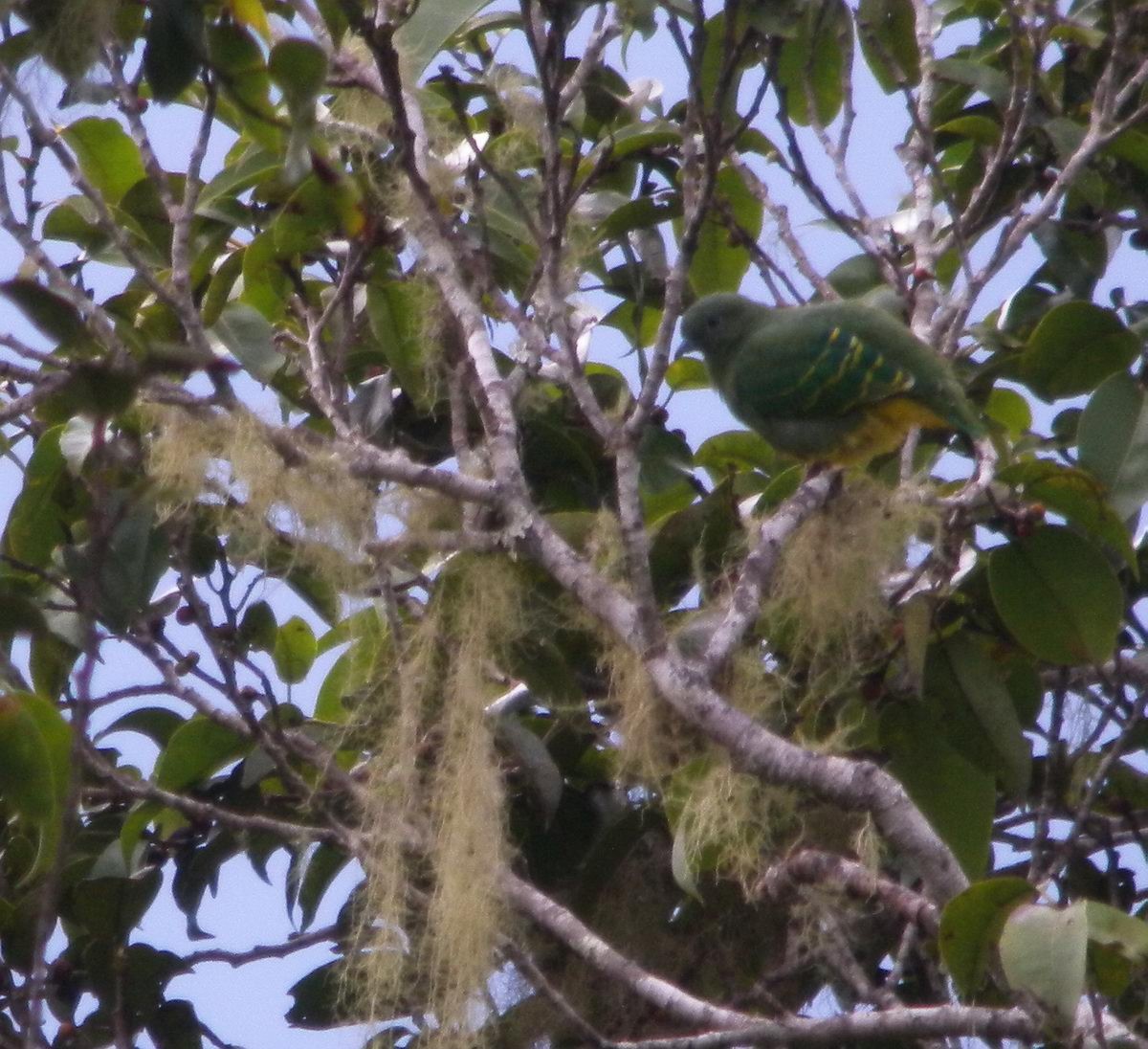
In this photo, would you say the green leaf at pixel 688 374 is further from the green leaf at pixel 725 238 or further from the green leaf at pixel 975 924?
the green leaf at pixel 975 924

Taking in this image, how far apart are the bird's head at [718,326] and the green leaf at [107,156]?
3.92 feet

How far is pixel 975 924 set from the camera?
1.81 meters

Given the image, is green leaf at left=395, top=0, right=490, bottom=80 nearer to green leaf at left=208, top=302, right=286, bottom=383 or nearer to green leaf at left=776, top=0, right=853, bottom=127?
green leaf at left=208, top=302, right=286, bottom=383

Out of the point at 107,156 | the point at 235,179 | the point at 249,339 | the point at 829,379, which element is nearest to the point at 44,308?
the point at 249,339

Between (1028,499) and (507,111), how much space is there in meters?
1.28

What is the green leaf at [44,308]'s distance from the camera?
143cm

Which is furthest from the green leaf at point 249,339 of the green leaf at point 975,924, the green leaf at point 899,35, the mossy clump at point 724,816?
the green leaf at point 975,924

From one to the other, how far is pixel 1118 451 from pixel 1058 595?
1.03 ft

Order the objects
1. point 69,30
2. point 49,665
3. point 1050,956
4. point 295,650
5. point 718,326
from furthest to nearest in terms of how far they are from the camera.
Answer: point 718,326 → point 295,650 → point 49,665 → point 69,30 → point 1050,956

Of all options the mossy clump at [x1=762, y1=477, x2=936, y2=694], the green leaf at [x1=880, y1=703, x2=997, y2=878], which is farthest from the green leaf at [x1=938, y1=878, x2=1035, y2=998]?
the mossy clump at [x1=762, y1=477, x2=936, y2=694]

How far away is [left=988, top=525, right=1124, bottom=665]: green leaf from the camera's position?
8.36 feet

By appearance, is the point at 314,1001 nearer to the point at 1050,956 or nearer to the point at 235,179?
the point at 235,179

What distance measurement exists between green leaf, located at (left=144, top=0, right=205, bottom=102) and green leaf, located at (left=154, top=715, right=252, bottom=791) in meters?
1.24

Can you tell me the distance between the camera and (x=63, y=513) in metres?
2.92
